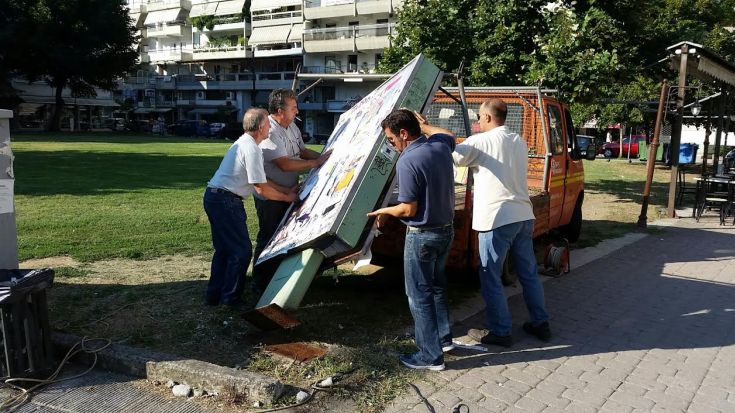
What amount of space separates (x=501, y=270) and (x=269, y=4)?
216ft

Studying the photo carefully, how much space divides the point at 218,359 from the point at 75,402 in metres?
0.99

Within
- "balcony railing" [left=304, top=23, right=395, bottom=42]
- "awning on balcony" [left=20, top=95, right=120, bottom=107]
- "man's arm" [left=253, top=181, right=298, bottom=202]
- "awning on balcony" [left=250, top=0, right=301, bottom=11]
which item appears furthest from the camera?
"awning on balcony" [left=250, top=0, right=301, bottom=11]

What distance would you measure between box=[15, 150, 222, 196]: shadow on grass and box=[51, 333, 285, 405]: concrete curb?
30.5 feet

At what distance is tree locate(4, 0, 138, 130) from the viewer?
4153 cm

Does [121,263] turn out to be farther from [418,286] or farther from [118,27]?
[118,27]

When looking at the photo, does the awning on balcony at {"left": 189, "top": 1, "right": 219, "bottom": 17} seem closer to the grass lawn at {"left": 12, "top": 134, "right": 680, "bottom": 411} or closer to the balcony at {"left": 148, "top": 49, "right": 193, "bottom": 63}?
the balcony at {"left": 148, "top": 49, "right": 193, "bottom": 63}


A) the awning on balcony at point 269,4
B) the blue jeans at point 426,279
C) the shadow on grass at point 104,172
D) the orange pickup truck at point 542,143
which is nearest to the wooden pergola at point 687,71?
the orange pickup truck at point 542,143

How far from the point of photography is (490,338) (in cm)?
495

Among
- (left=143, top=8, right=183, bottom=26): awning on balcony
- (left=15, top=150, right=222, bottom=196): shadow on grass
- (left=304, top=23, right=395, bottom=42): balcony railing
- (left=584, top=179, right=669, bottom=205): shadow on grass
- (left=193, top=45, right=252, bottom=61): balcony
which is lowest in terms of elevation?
(left=584, top=179, right=669, bottom=205): shadow on grass

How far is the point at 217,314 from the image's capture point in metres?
5.36

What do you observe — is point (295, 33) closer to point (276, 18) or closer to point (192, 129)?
point (276, 18)

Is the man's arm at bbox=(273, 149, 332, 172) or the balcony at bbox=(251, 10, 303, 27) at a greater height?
the balcony at bbox=(251, 10, 303, 27)

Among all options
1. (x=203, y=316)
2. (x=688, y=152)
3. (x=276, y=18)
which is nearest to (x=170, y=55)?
(x=276, y=18)

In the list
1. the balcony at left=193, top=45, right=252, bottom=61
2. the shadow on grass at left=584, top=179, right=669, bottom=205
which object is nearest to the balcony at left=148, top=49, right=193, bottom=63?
the balcony at left=193, top=45, right=252, bottom=61
